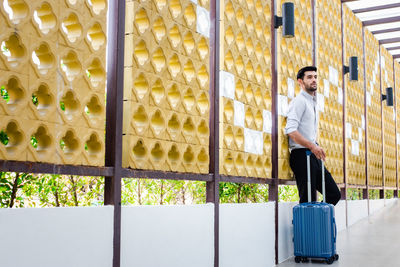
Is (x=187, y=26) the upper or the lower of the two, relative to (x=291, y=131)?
upper

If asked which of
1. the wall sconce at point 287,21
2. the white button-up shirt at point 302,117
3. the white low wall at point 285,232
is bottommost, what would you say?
the white low wall at point 285,232

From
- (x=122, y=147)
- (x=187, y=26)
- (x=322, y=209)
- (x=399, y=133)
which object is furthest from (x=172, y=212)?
(x=399, y=133)

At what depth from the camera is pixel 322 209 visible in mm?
4148

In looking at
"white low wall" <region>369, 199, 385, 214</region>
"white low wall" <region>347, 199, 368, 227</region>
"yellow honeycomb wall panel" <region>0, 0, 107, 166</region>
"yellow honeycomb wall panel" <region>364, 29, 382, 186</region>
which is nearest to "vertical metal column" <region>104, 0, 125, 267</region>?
"yellow honeycomb wall panel" <region>0, 0, 107, 166</region>

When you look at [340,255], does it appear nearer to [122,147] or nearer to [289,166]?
[289,166]

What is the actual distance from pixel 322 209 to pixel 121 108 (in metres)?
2.31

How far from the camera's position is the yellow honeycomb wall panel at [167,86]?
259 centimetres

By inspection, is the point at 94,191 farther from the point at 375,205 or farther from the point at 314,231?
the point at 375,205

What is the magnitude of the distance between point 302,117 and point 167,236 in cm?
226

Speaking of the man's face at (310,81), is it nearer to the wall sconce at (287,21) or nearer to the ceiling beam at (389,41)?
the wall sconce at (287,21)

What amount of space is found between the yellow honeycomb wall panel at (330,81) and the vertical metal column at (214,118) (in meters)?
2.48

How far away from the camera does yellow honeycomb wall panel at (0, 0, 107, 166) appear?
1.95 meters

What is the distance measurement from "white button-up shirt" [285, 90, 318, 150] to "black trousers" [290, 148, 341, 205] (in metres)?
0.10

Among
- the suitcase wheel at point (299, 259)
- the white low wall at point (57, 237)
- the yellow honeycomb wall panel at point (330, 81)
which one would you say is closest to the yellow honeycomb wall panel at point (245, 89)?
the suitcase wheel at point (299, 259)
